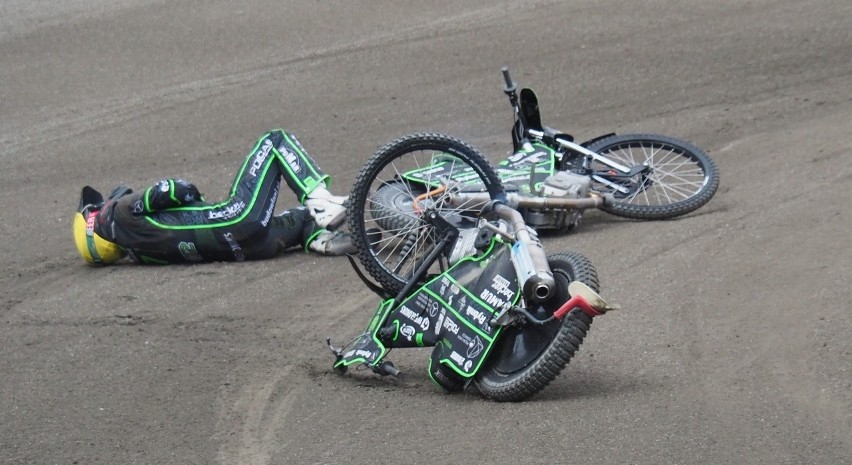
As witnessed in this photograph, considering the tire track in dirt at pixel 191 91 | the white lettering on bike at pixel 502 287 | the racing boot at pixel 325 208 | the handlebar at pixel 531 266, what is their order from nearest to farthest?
the handlebar at pixel 531 266 → the white lettering on bike at pixel 502 287 → the racing boot at pixel 325 208 → the tire track in dirt at pixel 191 91

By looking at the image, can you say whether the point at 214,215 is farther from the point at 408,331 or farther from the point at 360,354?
the point at 408,331

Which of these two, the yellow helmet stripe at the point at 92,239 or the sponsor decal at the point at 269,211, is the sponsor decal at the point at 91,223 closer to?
the yellow helmet stripe at the point at 92,239

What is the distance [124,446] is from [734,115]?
7459 millimetres

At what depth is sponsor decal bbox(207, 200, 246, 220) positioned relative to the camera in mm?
8570

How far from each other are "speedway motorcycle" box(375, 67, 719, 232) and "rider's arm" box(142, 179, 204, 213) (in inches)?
89.8

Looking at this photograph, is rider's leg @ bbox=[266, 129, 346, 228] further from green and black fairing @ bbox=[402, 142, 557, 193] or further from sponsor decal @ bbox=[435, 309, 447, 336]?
sponsor decal @ bbox=[435, 309, 447, 336]

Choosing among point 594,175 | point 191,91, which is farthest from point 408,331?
point 191,91

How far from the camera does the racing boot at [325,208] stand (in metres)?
8.51

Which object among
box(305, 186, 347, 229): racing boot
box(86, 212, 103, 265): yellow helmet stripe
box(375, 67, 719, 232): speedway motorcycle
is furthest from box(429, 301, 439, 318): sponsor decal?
box(86, 212, 103, 265): yellow helmet stripe

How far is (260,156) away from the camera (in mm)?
8719

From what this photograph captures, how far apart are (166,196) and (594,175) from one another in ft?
10.3

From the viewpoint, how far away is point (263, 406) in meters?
6.06

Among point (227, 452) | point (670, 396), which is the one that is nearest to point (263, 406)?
point (227, 452)

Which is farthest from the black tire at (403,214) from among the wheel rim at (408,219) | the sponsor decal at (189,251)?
the sponsor decal at (189,251)
